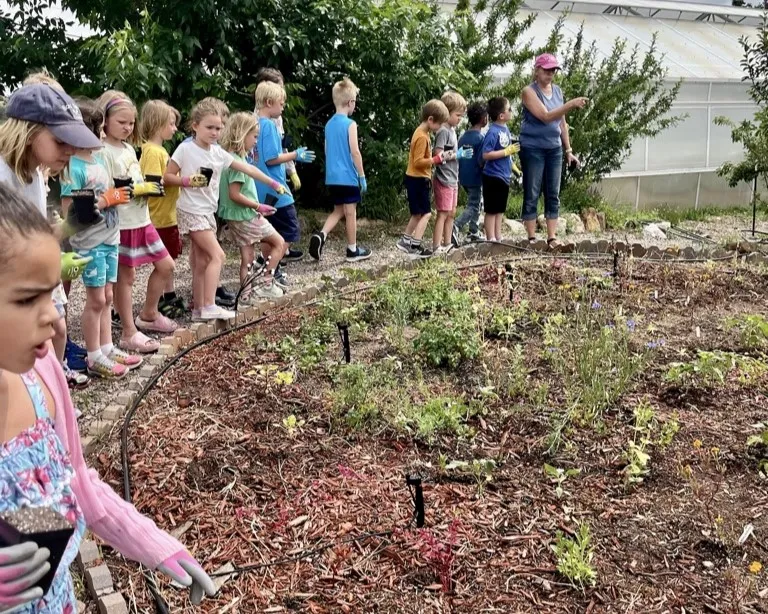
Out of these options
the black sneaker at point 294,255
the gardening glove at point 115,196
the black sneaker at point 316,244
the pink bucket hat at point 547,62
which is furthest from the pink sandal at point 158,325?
the pink bucket hat at point 547,62

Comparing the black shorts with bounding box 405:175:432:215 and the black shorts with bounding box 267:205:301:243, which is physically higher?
the black shorts with bounding box 405:175:432:215

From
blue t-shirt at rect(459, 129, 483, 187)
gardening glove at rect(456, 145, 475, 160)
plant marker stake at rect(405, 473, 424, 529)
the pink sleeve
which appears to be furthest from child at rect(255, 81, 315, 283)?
the pink sleeve

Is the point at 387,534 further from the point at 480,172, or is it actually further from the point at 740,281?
the point at 480,172

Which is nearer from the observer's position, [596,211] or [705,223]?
[596,211]

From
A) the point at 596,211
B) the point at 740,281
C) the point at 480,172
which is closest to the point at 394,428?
the point at 740,281

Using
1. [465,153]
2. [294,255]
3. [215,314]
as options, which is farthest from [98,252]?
[465,153]

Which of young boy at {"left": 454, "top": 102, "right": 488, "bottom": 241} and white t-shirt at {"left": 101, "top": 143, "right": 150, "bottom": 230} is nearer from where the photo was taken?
white t-shirt at {"left": 101, "top": 143, "right": 150, "bottom": 230}

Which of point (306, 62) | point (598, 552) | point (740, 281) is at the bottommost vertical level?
point (598, 552)

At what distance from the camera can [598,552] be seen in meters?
2.78

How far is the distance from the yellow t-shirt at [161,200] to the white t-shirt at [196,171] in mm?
72

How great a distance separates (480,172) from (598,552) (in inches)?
234

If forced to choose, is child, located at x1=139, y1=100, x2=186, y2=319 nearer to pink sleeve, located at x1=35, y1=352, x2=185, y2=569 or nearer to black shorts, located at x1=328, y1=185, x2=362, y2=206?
black shorts, located at x1=328, y1=185, x2=362, y2=206

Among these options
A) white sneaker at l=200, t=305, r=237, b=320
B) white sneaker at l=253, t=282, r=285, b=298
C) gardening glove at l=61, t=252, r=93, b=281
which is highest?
gardening glove at l=61, t=252, r=93, b=281

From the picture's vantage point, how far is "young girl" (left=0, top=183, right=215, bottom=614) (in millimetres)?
1263
